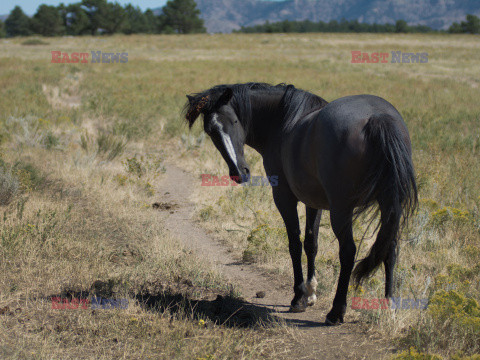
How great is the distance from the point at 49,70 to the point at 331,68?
17.6 meters

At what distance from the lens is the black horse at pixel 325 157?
3168 millimetres

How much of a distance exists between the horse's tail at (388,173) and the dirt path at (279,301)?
2.88 ft

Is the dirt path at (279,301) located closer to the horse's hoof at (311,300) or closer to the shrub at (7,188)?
the horse's hoof at (311,300)

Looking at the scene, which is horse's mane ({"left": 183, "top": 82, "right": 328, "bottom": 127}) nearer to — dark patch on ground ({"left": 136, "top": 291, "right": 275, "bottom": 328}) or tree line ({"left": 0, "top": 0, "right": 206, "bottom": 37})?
dark patch on ground ({"left": 136, "top": 291, "right": 275, "bottom": 328})

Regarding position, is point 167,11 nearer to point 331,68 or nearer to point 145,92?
point 331,68

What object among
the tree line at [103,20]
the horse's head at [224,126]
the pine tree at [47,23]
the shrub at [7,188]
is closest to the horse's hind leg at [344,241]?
the horse's head at [224,126]

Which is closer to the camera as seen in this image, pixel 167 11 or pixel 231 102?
pixel 231 102

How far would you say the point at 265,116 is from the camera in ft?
14.3

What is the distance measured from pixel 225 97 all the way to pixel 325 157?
3.74 feet

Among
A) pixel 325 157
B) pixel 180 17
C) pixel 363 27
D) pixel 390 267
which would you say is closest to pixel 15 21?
pixel 180 17

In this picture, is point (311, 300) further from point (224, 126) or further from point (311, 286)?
point (224, 126)

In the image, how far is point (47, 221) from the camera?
5.54 metres

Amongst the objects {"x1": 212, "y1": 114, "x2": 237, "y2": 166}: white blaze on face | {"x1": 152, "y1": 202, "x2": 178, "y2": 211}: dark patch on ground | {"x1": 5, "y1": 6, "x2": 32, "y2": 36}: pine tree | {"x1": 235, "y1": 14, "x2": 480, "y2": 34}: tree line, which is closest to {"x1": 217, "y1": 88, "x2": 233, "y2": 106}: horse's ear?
{"x1": 212, "y1": 114, "x2": 237, "y2": 166}: white blaze on face

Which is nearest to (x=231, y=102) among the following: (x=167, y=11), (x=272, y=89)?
(x=272, y=89)
